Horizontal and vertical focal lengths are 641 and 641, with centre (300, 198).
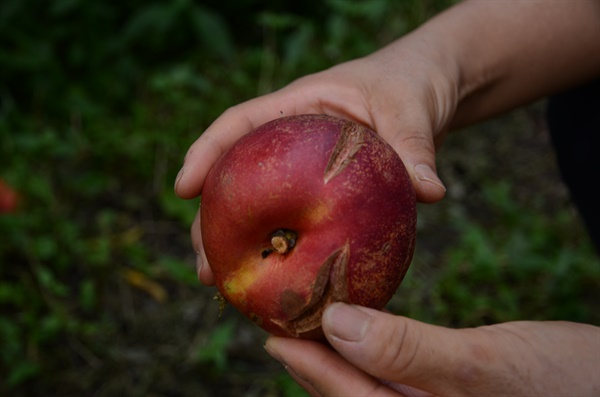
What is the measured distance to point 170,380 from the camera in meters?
2.74

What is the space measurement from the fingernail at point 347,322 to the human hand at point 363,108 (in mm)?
477

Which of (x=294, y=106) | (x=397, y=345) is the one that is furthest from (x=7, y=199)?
(x=397, y=345)

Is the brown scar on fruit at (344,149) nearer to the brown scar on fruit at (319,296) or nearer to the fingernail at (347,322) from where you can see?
the brown scar on fruit at (319,296)

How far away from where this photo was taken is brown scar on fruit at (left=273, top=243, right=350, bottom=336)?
151 centimetres

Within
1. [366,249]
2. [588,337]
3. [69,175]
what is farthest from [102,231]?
[588,337]

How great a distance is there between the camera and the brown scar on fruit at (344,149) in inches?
61.2

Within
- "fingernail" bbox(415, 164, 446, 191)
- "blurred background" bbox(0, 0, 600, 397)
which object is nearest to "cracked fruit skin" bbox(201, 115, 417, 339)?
"fingernail" bbox(415, 164, 446, 191)

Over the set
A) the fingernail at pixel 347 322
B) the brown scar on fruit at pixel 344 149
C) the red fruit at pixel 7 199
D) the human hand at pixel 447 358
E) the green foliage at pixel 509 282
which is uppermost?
the brown scar on fruit at pixel 344 149

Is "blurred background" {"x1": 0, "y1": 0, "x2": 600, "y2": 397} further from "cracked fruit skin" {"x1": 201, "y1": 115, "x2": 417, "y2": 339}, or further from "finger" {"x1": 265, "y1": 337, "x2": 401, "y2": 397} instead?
"cracked fruit skin" {"x1": 201, "y1": 115, "x2": 417, "y2": 339}

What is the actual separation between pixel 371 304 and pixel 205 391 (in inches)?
55.6

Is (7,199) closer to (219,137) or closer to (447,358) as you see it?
(219,137)

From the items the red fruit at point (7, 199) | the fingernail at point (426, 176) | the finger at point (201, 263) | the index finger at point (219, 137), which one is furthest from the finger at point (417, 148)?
the red fruit at point (7, 199)

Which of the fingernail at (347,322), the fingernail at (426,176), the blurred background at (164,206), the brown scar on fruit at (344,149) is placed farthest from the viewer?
the blurred background at (164,206)

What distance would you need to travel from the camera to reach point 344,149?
1.59 m
